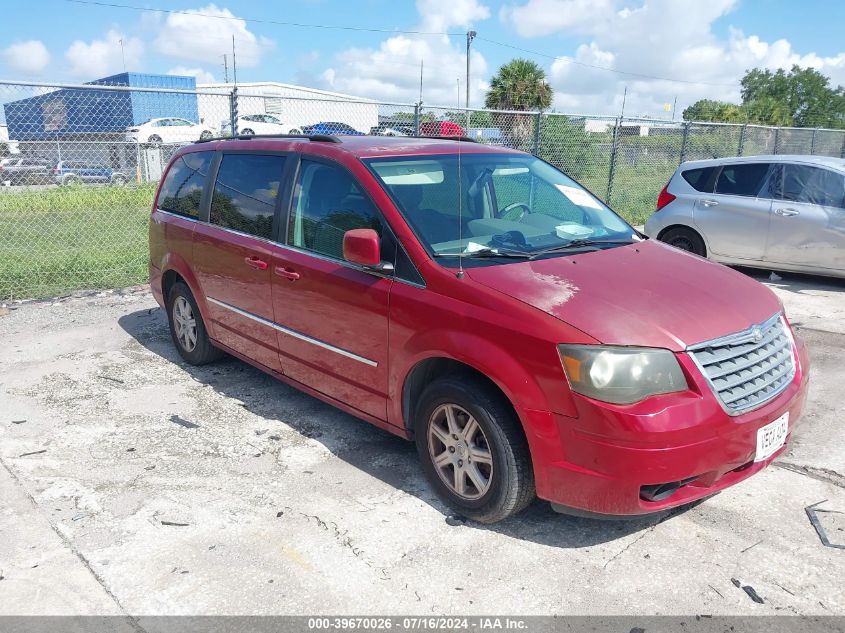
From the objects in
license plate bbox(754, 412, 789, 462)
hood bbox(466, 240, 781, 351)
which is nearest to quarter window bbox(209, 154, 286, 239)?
hood bbox(466, 240, 781, 351)

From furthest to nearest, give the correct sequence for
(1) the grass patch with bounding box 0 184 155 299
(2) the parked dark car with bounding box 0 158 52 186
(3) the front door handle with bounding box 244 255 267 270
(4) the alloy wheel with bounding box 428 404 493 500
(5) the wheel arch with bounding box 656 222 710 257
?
(5) the wheel arch with bounding box 656 222 710 257 → (1) the grass patch with bounding box 0 184 155 299 → (2) the parked dark car with bounding box 0 158 52 186 → (3) the front door handle with bounding box 244 255 267 270 → (4) the alloy wheel with bounding box 428 404 493 500

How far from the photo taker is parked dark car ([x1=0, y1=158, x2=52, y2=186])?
26.2ft

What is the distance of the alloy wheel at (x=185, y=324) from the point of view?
542 centimetres

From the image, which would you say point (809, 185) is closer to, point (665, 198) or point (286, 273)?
point (665, 198)

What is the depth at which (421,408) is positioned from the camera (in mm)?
3430

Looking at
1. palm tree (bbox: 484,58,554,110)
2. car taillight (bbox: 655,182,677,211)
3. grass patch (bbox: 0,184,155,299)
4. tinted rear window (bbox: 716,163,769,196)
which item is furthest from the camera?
palm tree (bbox: 484,58,554,110)

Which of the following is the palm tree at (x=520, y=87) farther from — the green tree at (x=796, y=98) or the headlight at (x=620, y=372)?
the green tree at (x=796, y=98)

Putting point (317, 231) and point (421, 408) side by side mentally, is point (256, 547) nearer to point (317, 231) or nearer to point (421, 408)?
point (421, 408)

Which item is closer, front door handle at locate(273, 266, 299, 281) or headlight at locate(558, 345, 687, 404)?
headlight at locate(558, 345, 687, 404)

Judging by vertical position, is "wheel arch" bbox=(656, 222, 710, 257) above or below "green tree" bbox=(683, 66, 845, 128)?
below

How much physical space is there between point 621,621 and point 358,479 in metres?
1.60

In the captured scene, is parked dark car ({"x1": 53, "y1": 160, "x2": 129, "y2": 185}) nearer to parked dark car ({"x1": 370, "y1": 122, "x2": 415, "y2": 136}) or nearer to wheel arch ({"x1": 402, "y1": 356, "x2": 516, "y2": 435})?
parked dark car ({"x1": 370, "y1": 122, "x2": 415, "y2": 136})

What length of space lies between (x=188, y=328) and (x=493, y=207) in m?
2.81

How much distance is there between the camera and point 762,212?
8094 millimetres
